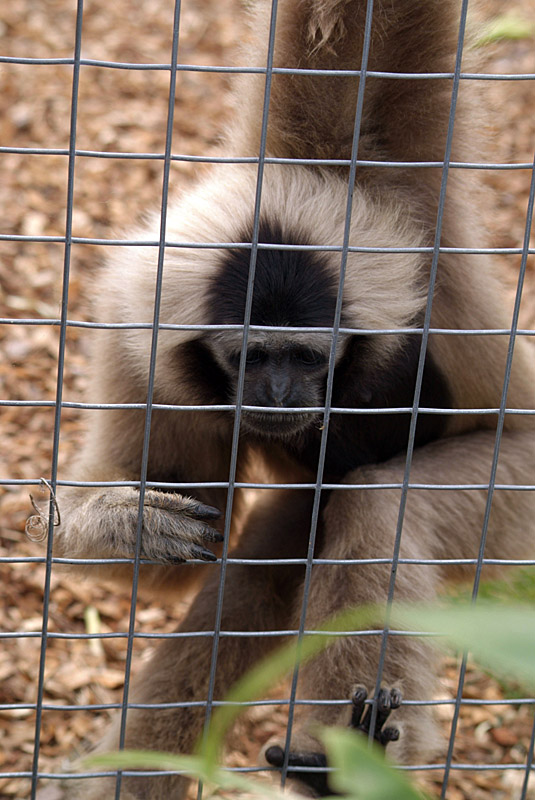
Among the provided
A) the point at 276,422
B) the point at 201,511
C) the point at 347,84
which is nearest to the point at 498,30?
the point at 347,84

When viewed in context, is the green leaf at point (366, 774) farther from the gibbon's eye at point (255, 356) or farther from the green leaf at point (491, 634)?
the gibbon's eye at point (255, 356)

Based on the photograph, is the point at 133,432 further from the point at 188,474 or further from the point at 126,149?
the point at 126,149

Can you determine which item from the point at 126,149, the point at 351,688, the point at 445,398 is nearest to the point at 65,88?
the point at 126,149

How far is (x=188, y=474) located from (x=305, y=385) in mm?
766

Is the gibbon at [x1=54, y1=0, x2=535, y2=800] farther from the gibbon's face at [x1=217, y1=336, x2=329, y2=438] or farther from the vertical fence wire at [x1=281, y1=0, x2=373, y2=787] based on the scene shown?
the vertical fence wire at [x1=281, y1=0, x2=373, y2=787]

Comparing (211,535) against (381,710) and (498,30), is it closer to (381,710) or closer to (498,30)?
(381,710)

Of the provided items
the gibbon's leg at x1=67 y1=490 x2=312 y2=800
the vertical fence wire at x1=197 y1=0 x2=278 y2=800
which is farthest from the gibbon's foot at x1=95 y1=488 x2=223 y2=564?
the gibbon's leg at x1=67 y1=490 x2=312 y2=800

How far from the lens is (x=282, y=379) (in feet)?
9.99

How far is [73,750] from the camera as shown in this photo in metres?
3.95

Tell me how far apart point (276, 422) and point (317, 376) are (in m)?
0.21

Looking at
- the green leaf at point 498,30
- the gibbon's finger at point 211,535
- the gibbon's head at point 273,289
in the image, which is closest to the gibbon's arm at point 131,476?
the gibbon's finger at point 211,535

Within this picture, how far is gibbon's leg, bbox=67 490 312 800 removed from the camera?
347 cm

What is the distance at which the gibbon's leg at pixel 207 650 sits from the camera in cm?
347

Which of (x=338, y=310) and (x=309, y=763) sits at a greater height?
(x=338, y=310)
